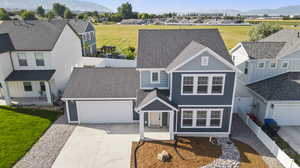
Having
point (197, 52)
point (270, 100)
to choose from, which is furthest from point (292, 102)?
point (197, 52)

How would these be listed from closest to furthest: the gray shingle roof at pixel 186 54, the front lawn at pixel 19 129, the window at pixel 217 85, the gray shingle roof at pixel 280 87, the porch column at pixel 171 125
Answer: the front lawn at pixel 19 129, the gray shingle roof at pixel 186 54, the window at pixel 217 85, the porch column at pixel 171 125, the gray shingle roof at pixel 280 87

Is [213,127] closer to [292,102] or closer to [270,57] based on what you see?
[292,102]

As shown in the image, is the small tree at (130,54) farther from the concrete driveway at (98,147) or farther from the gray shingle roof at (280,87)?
the gray shingle roof at (280,87)

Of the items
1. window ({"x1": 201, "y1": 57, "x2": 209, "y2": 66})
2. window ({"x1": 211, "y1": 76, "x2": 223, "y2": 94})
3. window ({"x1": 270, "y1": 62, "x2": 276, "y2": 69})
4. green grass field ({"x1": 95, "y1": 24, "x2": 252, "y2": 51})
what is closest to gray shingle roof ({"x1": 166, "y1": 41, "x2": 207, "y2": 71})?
window ({"x1": 201, "y1": 57, "x2": 209, "y2": 66})

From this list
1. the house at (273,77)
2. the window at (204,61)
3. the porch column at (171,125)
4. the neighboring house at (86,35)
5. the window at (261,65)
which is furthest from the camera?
the neighboring house at (86,35)

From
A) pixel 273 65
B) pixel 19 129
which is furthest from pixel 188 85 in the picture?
pixel 19 129

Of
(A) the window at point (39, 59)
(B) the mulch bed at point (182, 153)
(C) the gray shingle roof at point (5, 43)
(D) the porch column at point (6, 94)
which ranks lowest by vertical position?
(B) the mulch bed at point (182, 153)

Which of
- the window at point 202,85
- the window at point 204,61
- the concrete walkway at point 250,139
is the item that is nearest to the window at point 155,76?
the window at point 202,85

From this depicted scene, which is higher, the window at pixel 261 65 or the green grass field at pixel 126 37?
the green grass field at pixel 126 37
